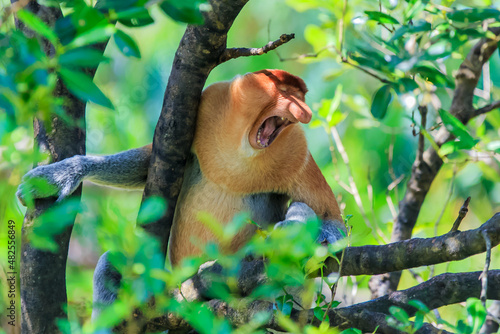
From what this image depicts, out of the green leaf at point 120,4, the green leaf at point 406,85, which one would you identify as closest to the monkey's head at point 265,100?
the green leaf at point 406,85

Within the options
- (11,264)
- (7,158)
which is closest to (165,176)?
(11,264)

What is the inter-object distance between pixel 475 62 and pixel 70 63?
2414 millimetres

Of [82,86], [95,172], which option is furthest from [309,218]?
[82,86]

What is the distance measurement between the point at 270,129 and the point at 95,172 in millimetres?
845

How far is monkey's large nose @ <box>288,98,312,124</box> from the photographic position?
219 cm

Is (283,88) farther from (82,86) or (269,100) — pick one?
(82,86)

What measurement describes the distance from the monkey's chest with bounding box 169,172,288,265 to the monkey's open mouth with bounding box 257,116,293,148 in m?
0.31

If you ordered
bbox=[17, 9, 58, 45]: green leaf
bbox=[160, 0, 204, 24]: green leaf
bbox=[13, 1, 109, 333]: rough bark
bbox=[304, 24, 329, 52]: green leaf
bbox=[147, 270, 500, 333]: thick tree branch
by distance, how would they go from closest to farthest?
bbox=[17, 9, 58, 45]: green leaf < bbox=[160, 0, 204, 24]: green leaf < bbox=[147, 270, 500, 333]: thick tree branch < bbox=[13, 1, 109, 333]: rough bark < bbox=[304, 24, 329, 52]: green leaf

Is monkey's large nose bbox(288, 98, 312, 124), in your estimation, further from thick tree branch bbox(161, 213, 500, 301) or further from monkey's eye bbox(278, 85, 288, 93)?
thick tree branch bbox(161, 213, 500, 301)

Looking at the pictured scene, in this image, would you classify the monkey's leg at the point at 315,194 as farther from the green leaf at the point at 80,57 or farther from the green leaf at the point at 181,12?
the green leaf at the point at 80,57

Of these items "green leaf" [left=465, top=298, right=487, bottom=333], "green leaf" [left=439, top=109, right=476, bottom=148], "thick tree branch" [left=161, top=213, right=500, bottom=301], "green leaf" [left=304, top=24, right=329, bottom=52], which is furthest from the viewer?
"green leaf" [left=304, top=24, right=329, bottom=52]

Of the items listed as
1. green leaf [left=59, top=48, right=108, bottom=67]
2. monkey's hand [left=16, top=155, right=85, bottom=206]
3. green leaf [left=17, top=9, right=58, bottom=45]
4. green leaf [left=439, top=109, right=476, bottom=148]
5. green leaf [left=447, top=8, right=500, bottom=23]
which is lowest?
monkey's hand [left=16, top=155, right=85, bottom=206]

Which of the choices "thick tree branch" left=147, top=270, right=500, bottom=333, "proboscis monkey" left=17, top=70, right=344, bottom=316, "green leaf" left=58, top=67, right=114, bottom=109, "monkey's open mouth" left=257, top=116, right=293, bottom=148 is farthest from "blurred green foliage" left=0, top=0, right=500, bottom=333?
"monkey's open mouth" left=257, top=116, right=293, bottom=148

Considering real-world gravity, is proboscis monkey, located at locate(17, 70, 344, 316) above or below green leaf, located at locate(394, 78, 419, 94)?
below
